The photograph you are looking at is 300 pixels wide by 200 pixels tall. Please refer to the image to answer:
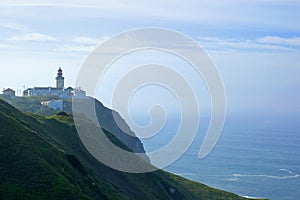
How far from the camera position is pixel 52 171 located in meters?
31.3

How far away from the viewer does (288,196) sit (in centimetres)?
10425

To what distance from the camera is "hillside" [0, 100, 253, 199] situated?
95.3ft

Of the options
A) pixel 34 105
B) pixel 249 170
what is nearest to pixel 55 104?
pixel 34 105

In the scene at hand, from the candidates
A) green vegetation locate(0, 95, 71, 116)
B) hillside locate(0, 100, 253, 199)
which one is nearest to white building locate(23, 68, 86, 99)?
green vegetation locate(0, 95, 71, 116)

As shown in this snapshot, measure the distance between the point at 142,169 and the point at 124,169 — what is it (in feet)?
15.2

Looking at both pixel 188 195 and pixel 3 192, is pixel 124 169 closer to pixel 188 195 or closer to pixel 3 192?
pixel 188 195

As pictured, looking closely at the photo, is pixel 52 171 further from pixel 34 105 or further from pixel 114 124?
pixel 34 105

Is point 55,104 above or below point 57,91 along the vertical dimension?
below

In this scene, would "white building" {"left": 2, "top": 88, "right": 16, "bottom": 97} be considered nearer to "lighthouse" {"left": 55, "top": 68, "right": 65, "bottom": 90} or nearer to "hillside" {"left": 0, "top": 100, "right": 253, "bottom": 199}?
"lighthouse" {"left": 55, "top": 68, "right": 65, "bottom": 90}

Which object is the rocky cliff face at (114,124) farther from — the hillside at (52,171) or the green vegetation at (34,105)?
the hillside at (52,171)

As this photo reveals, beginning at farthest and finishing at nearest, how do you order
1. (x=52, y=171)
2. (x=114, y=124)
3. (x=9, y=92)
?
(x=9, y=92) < (x=114, y=124) < (x=52, y=171)

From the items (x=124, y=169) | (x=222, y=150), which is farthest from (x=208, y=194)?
(x=222, y=150)

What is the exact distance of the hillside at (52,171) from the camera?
29.1 metres

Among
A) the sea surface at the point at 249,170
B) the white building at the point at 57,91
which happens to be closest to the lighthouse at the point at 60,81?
the white building at the point at 57,91
